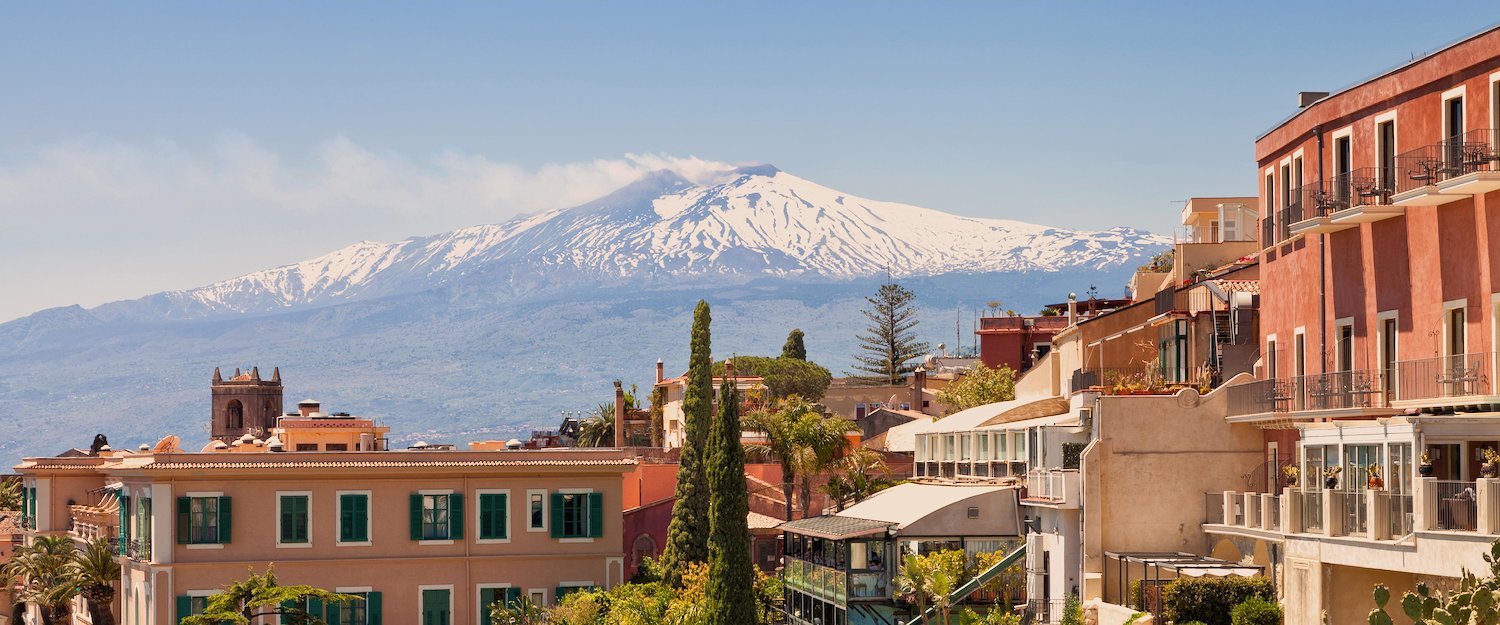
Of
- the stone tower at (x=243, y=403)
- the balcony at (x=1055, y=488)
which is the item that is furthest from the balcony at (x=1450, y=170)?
the stone tower at (x=243, y=403)

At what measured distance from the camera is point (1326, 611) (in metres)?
29.8

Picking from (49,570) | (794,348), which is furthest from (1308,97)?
(794,348)

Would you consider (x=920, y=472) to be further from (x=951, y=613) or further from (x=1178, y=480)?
(x=1178, y=480)

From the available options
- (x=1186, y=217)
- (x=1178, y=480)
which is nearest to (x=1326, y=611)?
(x=1178, y=480)

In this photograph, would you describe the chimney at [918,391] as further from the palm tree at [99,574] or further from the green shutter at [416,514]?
the palm tree at [99,574]

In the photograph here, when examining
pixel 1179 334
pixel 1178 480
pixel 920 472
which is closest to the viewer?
pixel 1178 480

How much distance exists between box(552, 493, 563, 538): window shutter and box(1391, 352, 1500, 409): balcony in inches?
1100

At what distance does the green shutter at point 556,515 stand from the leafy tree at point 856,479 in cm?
977

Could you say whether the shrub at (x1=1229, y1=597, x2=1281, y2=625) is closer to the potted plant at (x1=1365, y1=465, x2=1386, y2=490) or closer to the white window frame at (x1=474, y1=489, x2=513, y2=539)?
the potted plant at (x1=1365, y1=465, x2=1386, y2=490)

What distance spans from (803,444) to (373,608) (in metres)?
16.9

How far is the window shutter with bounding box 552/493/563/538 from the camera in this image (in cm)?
5378

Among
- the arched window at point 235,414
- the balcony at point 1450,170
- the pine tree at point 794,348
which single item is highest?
the balcony at point 1450,170

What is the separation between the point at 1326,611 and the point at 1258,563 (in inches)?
205

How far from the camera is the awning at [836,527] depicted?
45.3 m
